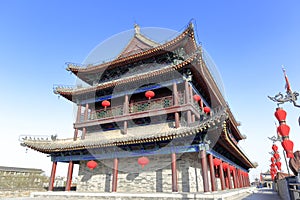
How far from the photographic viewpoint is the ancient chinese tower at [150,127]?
33.1 feet

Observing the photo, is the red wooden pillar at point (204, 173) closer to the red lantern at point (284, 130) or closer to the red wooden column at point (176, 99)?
the red wooden column at point (176, 99)

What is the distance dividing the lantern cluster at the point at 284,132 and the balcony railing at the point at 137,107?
6.65 metres

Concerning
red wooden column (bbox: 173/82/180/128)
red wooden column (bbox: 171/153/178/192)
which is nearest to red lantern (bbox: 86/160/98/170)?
red wooden column (bbox: 171/153/178/192)

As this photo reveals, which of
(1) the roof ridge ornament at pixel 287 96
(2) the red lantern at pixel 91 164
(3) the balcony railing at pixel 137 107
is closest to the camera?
(1) the roof ridge ornament at pixel 287 96

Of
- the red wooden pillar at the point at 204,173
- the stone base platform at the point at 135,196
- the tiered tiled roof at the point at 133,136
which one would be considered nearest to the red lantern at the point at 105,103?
the tiered tiled roof at the point at 133,136

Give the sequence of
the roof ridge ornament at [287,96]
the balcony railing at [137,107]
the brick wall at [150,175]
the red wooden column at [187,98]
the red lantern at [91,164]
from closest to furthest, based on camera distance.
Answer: the roof ridge ornament at [287,96]
the brick wall at [150,175]
the red wooden column at [187,98]
the red lantern at [91,164]
the balcony railing at [137,107]

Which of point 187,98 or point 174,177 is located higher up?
point 187,98

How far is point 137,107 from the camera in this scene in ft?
47.1

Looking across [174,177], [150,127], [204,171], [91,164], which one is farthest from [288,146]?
[91,164]

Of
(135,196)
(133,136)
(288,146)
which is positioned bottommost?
(135,196)

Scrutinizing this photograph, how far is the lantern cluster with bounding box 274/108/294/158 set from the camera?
19.4 ft

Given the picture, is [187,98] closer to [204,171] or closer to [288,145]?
[204,171]

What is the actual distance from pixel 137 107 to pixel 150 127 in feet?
6.26

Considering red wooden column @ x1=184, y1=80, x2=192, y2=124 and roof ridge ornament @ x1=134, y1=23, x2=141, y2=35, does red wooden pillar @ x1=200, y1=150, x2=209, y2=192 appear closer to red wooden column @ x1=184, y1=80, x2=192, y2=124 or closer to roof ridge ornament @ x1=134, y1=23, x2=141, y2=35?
red wooden column @ x1=184, y1=80, x2=192, y2=124
